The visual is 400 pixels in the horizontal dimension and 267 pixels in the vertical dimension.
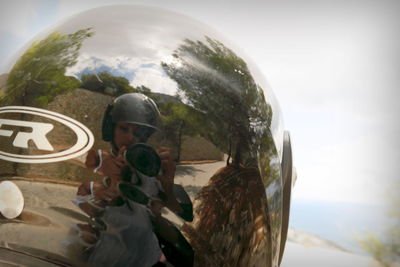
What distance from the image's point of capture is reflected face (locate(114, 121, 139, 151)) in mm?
1342

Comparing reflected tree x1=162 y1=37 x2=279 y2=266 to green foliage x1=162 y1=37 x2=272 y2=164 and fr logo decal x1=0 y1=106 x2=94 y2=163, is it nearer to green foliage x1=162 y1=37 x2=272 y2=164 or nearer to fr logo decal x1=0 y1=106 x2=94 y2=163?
green foliage x1=162 y1=37 x2=272 y2=164

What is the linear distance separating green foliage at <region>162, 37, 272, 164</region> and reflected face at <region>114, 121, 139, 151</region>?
8.1 inches

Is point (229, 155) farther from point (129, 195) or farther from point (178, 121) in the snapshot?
point (129, 195)

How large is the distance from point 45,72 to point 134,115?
368 mm

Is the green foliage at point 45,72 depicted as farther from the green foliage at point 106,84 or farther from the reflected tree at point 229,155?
the reflected tree at point 229,155

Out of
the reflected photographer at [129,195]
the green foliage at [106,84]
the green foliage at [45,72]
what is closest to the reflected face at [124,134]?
the reflected photographer at [129,195]

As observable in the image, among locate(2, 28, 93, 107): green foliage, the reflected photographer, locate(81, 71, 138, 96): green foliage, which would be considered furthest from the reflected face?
locate(2, 28, 93, 107): green foliage

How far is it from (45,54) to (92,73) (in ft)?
0.86

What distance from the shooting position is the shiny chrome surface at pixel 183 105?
1387 mm

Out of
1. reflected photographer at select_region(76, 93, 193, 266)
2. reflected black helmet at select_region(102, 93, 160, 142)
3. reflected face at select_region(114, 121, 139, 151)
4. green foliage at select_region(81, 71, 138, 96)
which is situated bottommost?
reflected photographer at select_region(76, 93, 193, 266)

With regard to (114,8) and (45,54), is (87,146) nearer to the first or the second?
(45,54)

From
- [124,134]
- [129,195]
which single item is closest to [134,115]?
[124,134]

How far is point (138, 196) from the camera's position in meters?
1.34

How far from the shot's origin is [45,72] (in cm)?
149
